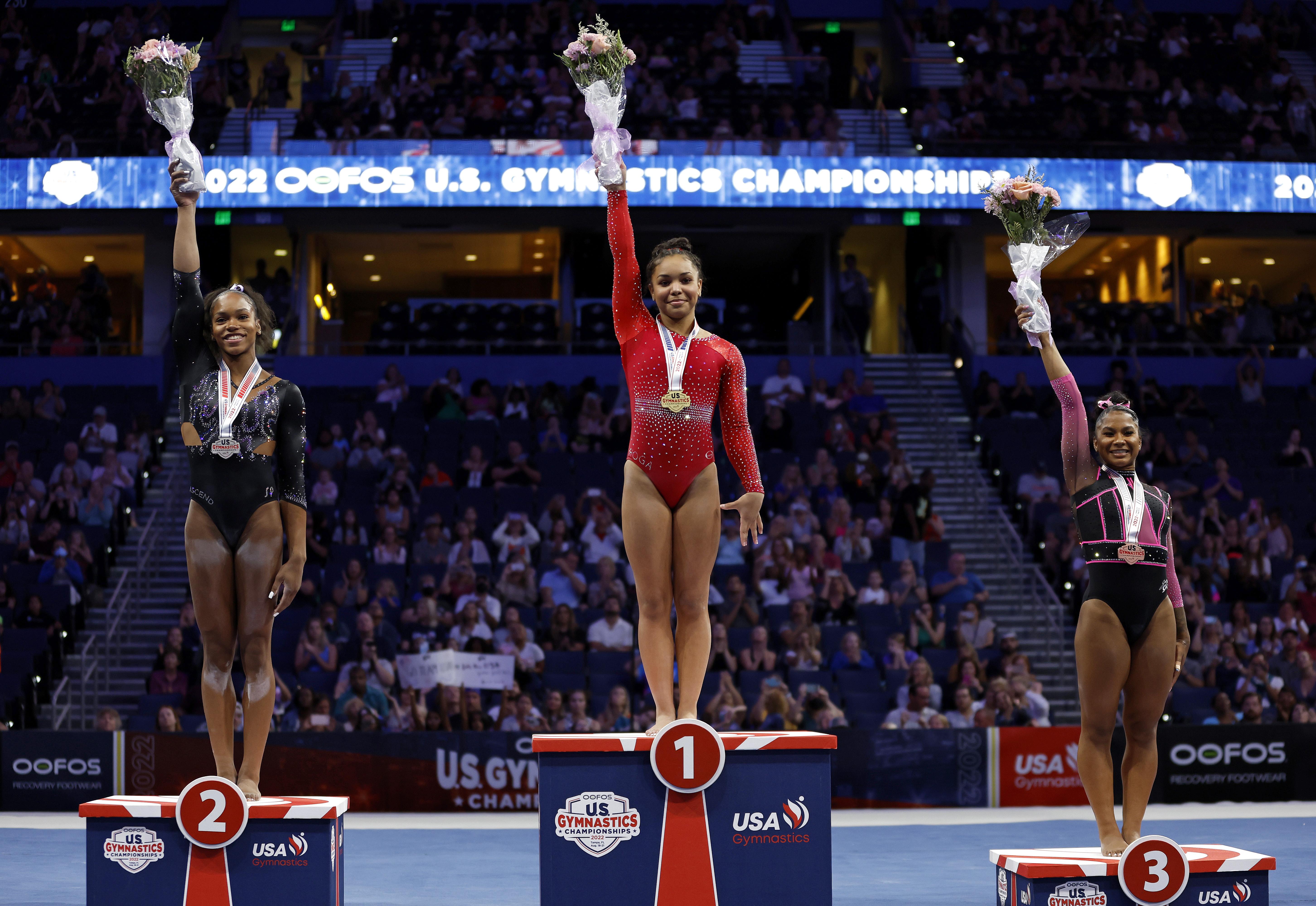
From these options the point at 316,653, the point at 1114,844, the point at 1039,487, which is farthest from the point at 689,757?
the point at 1039,487

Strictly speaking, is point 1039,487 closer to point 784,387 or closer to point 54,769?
point 784,387

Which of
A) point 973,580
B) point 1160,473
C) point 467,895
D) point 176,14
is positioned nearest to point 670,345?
point 467,895

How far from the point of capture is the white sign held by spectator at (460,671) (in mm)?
11727

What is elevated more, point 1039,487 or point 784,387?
point 784,387

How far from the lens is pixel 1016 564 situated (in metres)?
14.6

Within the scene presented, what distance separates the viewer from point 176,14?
21.5 m

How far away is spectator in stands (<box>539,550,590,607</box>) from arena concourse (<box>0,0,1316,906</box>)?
0.03 m

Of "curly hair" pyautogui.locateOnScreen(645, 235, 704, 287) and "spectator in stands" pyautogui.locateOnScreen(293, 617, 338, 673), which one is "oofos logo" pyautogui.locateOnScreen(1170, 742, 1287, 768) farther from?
"curly hair" pyautogui.locateOnScreen(645, 235, 704, 287)

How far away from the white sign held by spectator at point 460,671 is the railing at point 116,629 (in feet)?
9.21

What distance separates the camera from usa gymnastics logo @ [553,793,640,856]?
16.4ft

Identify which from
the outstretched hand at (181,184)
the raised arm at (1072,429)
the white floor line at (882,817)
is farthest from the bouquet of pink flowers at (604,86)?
the white floor line at (882,817)

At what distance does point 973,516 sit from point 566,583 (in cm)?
531

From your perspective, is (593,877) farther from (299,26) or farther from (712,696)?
(299,26)

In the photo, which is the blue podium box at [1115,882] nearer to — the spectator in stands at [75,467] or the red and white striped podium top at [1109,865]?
the red and white striped podium top at [1109,865]
